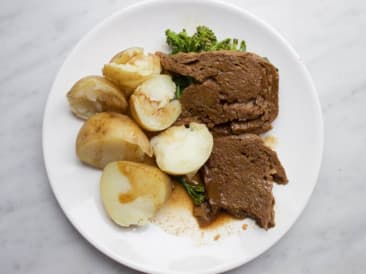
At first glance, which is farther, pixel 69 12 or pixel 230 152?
pixel 69 12

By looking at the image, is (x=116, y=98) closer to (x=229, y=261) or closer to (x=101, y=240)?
(x=101, y=240)

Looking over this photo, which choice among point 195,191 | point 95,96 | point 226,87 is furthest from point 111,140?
point 226,87

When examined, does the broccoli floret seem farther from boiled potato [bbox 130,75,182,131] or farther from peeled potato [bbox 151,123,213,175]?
peeled potato [bbox 151,123,213,175]

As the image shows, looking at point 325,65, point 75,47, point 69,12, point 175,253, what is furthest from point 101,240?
point 325,65

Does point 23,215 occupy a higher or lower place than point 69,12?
lower

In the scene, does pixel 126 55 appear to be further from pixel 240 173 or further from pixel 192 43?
pixel 240 173

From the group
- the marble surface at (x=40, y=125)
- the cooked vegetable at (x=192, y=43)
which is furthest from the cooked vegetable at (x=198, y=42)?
the marble surface at (x=40, y=125)

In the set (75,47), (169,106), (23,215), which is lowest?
(23,215)
